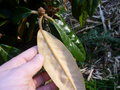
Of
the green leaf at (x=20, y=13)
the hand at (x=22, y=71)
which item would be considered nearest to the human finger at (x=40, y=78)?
the hand at (x=22, y=71)

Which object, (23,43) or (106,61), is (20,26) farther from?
(106,61)

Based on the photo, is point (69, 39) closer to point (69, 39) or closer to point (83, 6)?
point (69, 39)

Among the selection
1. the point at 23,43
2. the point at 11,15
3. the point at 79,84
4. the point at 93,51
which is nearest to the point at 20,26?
the point at 11,15

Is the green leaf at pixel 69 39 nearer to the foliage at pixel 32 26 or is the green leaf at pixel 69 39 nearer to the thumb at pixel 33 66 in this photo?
the foliage at pixel 32 26

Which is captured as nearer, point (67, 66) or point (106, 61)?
point (67, 66)

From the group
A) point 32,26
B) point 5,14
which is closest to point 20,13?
point 5,14

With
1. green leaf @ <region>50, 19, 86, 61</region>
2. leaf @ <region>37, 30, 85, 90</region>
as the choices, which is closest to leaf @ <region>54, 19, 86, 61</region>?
green leaf @ <region>50, 19, 86, 61</region>
